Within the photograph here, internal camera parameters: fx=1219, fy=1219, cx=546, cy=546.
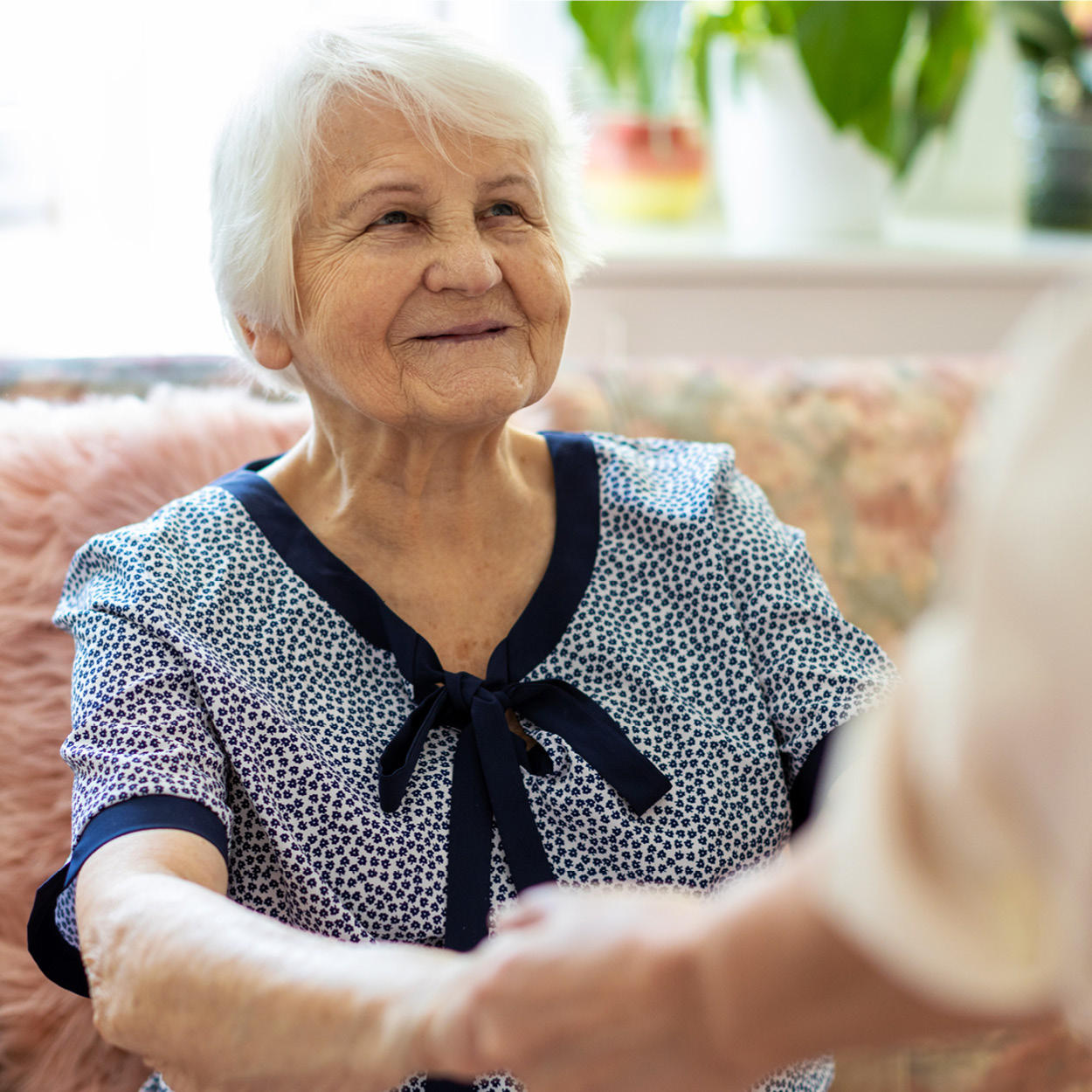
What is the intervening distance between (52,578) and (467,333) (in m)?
0.48

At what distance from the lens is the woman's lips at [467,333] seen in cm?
105

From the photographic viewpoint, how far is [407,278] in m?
1.04

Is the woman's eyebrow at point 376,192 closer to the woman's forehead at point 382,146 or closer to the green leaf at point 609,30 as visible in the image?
the woman's forehead at point 382,146

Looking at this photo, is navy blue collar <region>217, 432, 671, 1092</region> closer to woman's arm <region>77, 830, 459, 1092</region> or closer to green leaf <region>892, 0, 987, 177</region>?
woman's arm <region>77, 830, 459, 1092</region>

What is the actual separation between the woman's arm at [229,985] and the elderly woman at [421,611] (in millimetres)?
68

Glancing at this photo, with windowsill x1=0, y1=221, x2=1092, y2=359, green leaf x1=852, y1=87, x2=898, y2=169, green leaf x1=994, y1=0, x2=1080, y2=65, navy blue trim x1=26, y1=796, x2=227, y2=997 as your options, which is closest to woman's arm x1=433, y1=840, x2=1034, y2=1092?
navy blue trim x1=26, y1=796, x2=227, y2=997

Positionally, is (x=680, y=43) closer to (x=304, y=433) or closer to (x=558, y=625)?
(x=304, y=433)

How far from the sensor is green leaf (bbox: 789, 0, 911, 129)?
6.62 ft

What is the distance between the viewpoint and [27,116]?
2074 millimetres

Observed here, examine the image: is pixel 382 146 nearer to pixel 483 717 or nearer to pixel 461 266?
pixel 461 266

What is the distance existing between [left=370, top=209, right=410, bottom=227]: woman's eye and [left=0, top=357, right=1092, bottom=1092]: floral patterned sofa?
14.2 inches

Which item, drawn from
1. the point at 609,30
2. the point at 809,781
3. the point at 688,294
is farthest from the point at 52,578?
the point at 609,30

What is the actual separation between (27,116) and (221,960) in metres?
1.84

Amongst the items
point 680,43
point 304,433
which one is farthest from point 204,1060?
point 680,43
